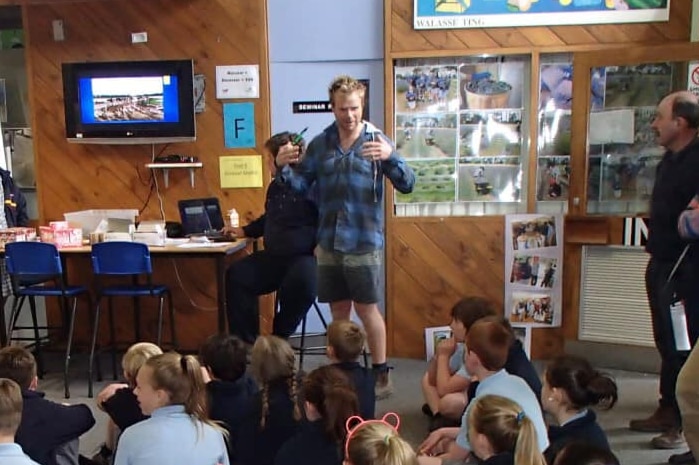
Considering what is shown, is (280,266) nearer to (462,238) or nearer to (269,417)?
(462,238)

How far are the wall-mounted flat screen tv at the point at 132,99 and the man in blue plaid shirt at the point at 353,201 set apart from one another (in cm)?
124

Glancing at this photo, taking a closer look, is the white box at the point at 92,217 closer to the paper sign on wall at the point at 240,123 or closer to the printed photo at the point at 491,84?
the paper sign on wall at the point at 240,123

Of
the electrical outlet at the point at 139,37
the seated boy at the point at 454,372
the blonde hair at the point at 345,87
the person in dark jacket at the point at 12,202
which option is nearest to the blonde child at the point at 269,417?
the seated boy at the point at 454,372

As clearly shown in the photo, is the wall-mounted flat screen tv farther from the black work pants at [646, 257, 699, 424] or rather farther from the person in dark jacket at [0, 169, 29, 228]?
the black work pants at [646, 257, 699, 424]

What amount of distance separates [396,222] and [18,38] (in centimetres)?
298

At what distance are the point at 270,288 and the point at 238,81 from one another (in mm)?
1346

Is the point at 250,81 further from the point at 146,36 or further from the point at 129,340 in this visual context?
the point at 129,340

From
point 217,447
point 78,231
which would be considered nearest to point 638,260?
point 217,447

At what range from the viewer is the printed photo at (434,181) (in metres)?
4.07

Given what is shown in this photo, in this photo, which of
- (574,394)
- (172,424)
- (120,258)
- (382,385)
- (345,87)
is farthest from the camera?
(120,258)

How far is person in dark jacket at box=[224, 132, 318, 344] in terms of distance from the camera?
145 inches

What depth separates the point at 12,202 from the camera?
431 cm

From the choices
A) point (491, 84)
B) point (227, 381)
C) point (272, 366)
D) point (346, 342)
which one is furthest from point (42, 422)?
point (491, 84)

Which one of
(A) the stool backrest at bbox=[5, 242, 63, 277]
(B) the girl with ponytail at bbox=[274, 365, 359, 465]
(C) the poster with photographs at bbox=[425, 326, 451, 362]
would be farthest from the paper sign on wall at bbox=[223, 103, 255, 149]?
(B) the girl with ponytail at bbox=[274, 365, 359, 465]
